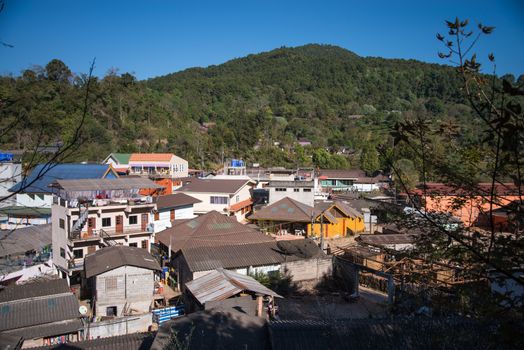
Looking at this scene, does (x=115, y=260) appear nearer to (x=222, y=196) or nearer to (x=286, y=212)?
(x=286, y=212)

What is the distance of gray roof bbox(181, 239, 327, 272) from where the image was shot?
516 inches

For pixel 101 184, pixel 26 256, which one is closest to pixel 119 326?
pixel 101 184

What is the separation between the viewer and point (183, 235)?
54.7 feet

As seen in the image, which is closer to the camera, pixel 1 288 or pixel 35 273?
pixel 1 288

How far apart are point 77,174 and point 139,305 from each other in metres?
14.3

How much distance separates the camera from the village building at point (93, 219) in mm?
14531

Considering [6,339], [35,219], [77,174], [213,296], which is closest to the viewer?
[6,339]

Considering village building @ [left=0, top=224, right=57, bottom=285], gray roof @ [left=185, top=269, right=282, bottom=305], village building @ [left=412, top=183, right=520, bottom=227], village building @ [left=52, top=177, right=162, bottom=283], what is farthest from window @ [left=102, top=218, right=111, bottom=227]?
village building @ [left=412, top=183, right=520, bottom=227]

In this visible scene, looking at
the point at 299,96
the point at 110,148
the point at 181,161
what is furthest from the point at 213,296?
the point at 299,96

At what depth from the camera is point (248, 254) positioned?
14.1m

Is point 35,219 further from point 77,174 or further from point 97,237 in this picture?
point 97,237

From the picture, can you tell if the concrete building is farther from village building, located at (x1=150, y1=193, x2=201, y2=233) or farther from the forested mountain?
village building, located at (x1=150, y1=193, x2=201, y2=233)

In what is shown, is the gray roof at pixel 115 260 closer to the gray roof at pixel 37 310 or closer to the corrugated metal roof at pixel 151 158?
the gray roof at pixel 37 310

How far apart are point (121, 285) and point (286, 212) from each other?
1142 cm
